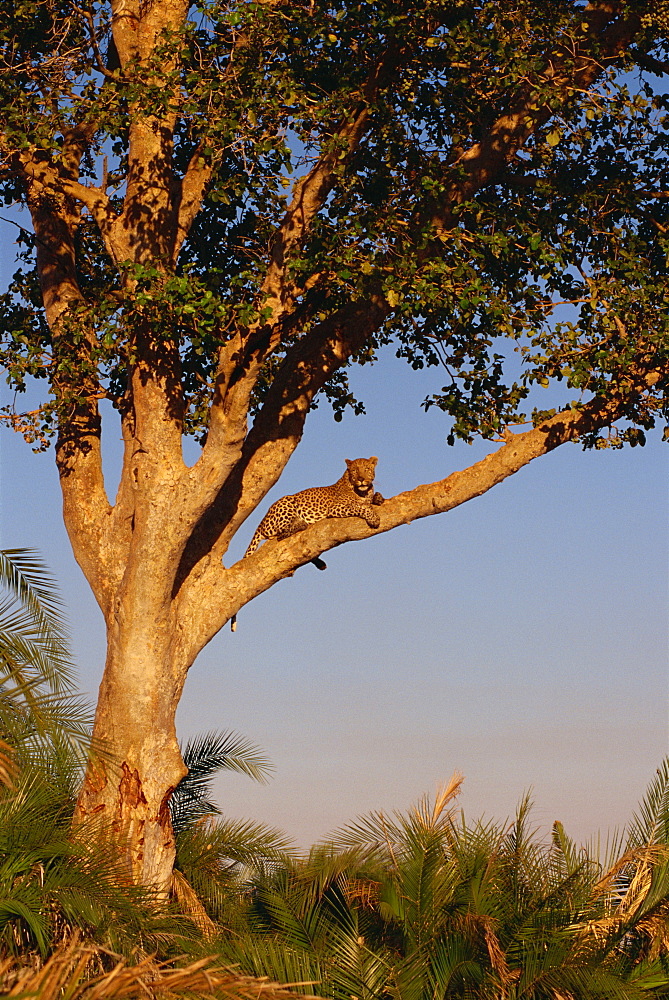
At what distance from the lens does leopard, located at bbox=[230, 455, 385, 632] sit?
44.7 ft

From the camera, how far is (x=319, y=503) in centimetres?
1388

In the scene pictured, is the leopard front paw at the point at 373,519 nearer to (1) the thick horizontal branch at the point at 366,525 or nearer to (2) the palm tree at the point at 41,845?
(1) the thick horizontal branch at the point at 366,525

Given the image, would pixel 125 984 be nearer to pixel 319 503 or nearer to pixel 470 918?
pixel 470 918

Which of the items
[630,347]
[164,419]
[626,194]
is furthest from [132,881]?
[626,194]

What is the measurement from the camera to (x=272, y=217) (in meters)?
13.6

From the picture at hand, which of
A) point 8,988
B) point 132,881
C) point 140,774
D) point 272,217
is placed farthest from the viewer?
point 272,217

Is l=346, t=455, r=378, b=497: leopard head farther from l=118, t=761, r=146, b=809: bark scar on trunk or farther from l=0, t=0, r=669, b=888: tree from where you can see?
l=118, t=761, r=146, b=809: bark scar on trunk

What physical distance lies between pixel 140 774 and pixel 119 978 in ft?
16.9

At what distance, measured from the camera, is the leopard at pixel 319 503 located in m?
13.6

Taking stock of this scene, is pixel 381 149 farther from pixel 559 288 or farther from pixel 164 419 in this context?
pixel 164 419

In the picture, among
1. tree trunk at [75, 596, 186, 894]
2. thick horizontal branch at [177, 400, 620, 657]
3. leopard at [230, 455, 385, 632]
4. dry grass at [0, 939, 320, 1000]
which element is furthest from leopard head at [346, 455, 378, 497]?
Answer: dry grass at [0, 939, 320, 1000]

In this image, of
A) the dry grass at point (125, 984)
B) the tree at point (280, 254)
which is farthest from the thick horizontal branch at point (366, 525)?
the dry grass at point (125, 984)

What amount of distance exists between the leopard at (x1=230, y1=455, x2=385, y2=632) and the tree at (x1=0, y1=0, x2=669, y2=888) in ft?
3.89

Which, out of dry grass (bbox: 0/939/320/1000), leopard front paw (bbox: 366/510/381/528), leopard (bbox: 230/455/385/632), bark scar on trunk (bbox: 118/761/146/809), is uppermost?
leopard (bbox: 230/455/385/632)
